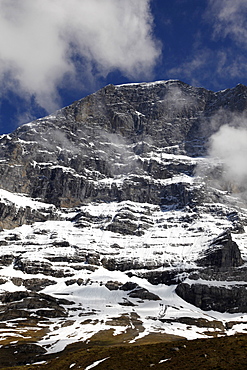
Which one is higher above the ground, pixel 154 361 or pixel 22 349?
pixel 154 361

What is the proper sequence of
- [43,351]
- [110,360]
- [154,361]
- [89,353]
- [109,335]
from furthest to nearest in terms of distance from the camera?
[109,335] < [43,351] < [89,353] < [110,360] < [154,361]

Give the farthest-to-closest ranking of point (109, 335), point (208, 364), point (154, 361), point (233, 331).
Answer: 1. point (233, 331)
2. point (109, 335)
3. point (154, 361)
4. point (208, 364)

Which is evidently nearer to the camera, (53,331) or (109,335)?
(109,335)

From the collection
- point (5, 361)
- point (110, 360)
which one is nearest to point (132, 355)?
point (110, 360)

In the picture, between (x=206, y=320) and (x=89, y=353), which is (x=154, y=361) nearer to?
(x=89, y=353)

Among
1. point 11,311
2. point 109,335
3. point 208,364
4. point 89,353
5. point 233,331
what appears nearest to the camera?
point 208,364

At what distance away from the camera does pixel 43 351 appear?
119938 millimetres

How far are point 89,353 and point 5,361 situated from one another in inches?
1565

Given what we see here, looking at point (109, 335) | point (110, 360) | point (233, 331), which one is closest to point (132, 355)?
point (110, 360)

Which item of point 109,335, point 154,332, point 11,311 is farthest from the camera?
point 11,311

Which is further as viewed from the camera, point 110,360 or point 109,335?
point 109,335

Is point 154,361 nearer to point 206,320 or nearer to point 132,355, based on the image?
point 132,355

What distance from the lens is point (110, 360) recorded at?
6950 centimetres

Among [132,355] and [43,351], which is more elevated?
[132,355]
